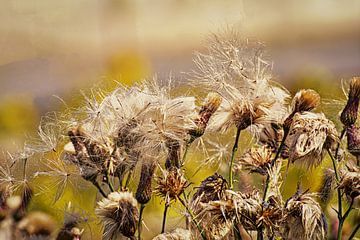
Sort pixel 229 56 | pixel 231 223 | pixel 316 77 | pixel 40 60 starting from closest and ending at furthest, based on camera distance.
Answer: pixel 231 223, pixel 229 56, pixel 316 77, pixel 40 60

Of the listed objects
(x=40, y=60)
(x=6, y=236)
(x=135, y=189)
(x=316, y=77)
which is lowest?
(x=40, y=60)

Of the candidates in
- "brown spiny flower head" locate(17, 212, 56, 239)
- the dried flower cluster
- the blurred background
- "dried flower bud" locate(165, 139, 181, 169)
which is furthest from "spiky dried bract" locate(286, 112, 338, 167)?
the blurred background

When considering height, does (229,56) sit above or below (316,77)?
above

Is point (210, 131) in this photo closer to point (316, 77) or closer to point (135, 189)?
point (135, 189)

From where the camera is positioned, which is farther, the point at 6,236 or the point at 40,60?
the point at 40,60

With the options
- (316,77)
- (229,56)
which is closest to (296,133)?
(229,56)

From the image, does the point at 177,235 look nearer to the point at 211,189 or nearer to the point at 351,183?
the point at 211,189

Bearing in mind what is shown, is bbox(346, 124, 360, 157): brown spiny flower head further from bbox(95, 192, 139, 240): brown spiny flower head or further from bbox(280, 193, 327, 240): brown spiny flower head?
bbox(95, 192, 139, 240): brown spiny flower head

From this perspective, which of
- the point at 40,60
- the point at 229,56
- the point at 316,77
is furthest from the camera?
the point at 40,60
